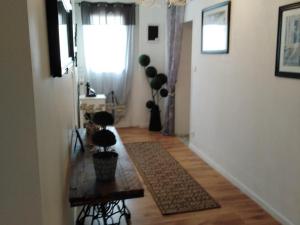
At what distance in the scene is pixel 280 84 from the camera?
2.60 meters

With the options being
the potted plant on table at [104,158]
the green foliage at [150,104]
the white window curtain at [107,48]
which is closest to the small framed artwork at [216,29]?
the green foliage at [150,104]

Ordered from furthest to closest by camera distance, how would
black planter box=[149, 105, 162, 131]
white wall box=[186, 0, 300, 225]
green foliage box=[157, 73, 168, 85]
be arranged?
black planter box=[149, 105, 162, 131] < green foliage box=[157, 73, 168, 85] < white wall box=[186, 0, 300, 225]

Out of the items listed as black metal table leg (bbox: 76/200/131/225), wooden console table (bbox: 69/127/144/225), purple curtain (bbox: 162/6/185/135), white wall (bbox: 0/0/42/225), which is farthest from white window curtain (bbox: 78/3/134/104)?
white wall (bbox: 0/0/42/225)

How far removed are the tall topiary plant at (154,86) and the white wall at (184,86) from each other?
0.93ft

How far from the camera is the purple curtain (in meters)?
4.95

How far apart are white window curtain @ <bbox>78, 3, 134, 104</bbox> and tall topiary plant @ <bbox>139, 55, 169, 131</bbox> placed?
0.35 m

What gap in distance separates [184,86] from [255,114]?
2.58 meters

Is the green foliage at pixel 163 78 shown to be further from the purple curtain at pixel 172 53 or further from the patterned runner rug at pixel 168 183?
the patterned runner rug at pixel 168 183

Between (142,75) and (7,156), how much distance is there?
5.29 metres

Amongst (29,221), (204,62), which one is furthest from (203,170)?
(29,221)

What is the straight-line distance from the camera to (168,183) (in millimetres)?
3451

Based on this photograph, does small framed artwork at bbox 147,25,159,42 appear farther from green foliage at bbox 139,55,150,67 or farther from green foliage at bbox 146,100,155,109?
green foliage at bbox 146,100,155,109

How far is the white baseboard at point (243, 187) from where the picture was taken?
266 cm

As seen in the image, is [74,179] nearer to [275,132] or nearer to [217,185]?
[275,132]
